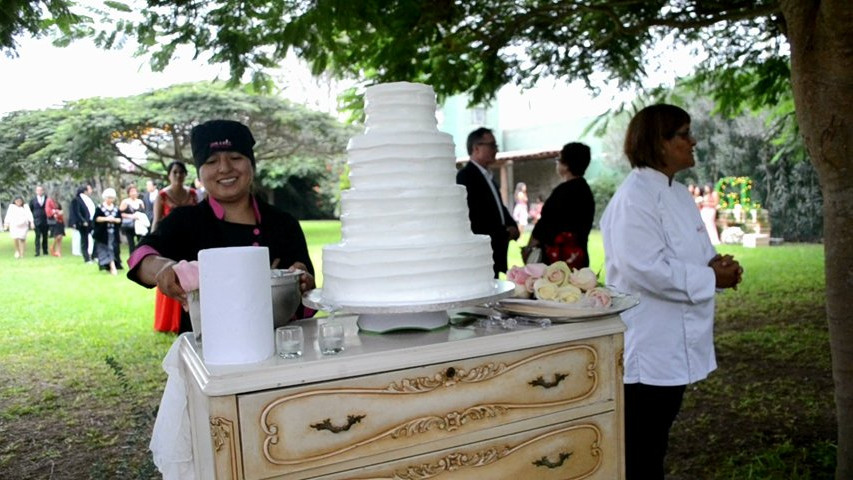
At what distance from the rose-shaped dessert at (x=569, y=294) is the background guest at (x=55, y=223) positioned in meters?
7.67

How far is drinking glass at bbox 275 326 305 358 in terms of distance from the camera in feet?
Answer: 5.67

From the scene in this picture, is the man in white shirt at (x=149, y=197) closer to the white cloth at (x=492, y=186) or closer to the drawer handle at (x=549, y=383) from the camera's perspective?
the white cloth at (x=492, y=186)

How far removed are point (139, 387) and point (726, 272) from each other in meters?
5.01

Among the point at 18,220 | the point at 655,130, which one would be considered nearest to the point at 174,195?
the point at 18,220

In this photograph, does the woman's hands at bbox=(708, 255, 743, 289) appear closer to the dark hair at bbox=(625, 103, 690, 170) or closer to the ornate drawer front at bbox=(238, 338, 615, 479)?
the dark hair at bbox=(625, 103, 690, 170)

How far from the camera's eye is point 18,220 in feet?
22.5

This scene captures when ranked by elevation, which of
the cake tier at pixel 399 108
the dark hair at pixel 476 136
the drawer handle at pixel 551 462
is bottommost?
the drawer handle at pixel 551 462

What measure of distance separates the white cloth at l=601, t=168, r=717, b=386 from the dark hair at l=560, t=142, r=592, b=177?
3095mm

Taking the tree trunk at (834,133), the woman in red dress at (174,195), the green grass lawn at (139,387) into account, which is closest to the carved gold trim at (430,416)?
the tree trunk at (834,133)

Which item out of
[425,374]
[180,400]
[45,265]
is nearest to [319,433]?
[425,374]

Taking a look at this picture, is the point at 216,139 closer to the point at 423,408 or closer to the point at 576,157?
the point at 423,408

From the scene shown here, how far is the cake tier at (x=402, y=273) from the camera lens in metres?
1.73

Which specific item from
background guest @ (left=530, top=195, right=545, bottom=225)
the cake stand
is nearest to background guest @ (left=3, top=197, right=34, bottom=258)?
the cake stand

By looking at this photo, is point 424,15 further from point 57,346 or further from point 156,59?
point 57,346
